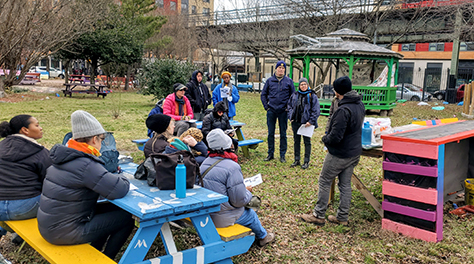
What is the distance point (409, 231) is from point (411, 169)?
72 centimetres

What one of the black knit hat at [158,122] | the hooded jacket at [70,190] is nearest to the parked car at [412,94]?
the black knit hat at [158,122]

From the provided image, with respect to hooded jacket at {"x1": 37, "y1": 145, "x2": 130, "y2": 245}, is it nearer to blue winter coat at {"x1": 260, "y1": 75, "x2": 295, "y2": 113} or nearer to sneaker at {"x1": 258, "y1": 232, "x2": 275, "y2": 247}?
sneaker at {"x1": 258, "y1": 232, "x2": 275, "y2": 247}

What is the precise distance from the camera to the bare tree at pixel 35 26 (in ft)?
54.5

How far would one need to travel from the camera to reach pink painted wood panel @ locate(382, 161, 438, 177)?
412 centimetres

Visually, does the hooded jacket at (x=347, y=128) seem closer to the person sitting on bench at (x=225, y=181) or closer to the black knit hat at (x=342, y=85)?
the black knit hat at (x=342, y=85)

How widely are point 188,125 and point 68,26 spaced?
16.2 m

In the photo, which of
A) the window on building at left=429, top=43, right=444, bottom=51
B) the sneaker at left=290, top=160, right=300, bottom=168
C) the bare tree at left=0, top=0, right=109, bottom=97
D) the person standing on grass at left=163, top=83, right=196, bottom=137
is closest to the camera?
the person standing on grass at left=163, top=83, right=196, bottom=137

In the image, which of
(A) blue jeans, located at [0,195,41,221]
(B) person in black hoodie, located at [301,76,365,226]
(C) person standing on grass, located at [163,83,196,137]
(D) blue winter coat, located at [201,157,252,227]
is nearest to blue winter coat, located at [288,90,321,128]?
(C) person standing on grass, located at [163,83,196,137]

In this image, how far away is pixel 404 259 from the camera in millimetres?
3936

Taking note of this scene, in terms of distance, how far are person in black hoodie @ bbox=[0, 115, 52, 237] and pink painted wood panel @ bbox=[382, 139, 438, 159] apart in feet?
11.8

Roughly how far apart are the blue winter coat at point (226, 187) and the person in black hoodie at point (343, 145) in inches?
57.0

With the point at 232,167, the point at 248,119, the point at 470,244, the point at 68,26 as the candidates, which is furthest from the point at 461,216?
the point at 68,26

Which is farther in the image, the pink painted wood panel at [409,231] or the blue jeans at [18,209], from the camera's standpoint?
the pink painted wood panel at [409,231]

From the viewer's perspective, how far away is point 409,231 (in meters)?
4.39
